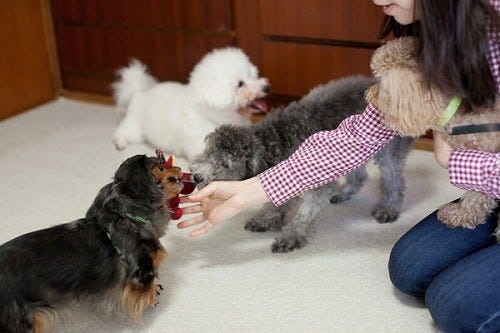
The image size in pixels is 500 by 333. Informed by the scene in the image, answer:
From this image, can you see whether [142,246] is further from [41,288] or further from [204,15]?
[204,15]

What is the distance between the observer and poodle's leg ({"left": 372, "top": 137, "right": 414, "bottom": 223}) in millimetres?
2062

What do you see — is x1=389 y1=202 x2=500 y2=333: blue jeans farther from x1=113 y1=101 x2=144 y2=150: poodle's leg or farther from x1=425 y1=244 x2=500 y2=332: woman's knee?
x1=113 y1=101 x2=144 y2=150: poodle's leg

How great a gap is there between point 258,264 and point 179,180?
391 millimetres

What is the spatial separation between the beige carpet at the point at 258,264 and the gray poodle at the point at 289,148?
0.08 m

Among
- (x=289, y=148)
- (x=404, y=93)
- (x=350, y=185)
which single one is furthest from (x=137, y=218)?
(x=350, y=185)

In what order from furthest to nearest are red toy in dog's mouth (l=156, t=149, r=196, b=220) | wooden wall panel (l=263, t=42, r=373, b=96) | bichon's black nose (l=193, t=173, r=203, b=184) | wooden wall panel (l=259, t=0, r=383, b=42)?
wooden wall panel (l=263, t=42, r=373, b=96), wooden wall panel (l=259, t=0, r=383, b=42), bichon's black nose (l=193, t=173, r=203, b=184), red toy in dog's mouth (l=156, t=149, r=196, b=220)

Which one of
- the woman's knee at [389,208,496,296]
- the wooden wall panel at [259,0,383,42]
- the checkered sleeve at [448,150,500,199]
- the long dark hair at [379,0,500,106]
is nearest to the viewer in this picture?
the long dark hair at [379,0,500,106]

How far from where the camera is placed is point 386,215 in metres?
2.11

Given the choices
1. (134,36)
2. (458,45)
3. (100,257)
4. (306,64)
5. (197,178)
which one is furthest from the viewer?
(134,36)

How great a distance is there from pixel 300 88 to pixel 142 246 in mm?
1492

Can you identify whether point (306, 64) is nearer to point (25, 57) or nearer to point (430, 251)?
point (430, 251)

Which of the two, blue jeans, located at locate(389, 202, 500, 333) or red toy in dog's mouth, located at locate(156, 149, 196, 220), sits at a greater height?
red toy in dog's mouth, located at locate(156, 149, 196, 220)

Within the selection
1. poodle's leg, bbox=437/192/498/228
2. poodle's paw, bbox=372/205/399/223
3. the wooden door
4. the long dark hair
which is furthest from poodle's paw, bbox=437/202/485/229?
the wooden door

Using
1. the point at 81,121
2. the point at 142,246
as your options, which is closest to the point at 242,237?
the point at 142,246
